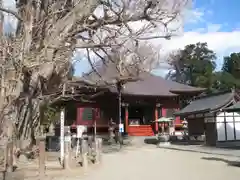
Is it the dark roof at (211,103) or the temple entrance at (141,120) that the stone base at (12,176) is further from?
the temple entrance at (141,120)

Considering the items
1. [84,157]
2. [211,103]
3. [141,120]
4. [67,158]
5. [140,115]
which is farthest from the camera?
[140,115]

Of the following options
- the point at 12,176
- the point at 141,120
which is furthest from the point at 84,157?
the point at 141,120

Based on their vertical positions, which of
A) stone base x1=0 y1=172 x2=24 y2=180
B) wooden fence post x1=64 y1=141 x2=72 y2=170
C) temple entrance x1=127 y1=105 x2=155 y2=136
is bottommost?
stone base x1=0 y1=172 x2=24 y2=180

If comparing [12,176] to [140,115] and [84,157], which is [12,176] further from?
[140,115]

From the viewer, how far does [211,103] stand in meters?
27.2

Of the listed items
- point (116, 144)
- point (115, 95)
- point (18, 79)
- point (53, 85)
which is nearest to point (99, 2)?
point (53, 85)

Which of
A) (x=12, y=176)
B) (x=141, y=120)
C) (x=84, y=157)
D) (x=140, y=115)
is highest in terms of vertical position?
(x=140, y=115)

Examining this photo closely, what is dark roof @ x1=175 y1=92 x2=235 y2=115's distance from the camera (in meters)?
24.9

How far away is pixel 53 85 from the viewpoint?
1675 cm

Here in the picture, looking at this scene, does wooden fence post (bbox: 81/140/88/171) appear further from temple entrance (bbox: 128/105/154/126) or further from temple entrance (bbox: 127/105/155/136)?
temple entrance (bbox: 128/105/154/126)

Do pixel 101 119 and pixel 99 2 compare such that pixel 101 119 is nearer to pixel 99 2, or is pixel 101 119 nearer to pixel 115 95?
pixel 115 95

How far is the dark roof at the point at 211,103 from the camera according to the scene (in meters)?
24.9

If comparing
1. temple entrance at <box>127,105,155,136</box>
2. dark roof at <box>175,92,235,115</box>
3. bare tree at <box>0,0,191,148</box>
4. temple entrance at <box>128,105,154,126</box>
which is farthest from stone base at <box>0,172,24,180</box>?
temple entrance at <box>128,105,154,126</box>

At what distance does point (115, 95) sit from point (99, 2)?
16.0 meters
